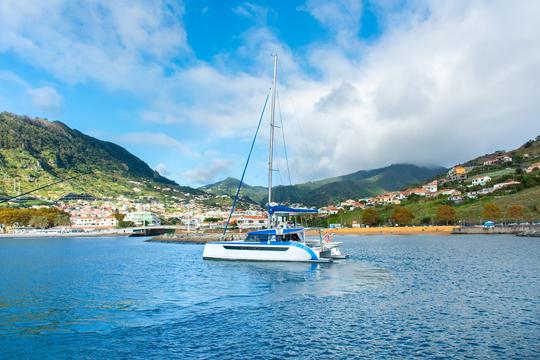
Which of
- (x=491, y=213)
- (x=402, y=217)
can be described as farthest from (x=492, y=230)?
(x=402, y=217)

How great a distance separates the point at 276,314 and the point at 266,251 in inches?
773

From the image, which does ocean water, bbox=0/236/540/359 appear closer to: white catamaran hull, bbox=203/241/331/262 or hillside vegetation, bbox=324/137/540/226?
white catamaran hull, bbox=203/241/331/262

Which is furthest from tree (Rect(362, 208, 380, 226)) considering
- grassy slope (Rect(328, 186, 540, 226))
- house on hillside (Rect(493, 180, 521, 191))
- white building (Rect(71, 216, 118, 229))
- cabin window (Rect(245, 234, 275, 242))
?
white building (Rect(71, 216, 118, 229))

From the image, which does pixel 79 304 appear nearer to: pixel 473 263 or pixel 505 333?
pixel 505 333

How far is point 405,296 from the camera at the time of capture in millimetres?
23250

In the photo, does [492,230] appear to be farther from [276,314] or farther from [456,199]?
[276,314]

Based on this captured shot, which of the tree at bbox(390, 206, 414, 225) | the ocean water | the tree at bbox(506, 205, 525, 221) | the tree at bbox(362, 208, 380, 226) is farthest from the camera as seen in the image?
the tree at bbox(362, 208, 380, 226)

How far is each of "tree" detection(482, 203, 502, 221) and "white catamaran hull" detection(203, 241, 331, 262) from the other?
9058 cm

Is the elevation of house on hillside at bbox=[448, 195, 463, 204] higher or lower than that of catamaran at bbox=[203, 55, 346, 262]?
higher

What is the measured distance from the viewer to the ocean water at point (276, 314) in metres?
14.4

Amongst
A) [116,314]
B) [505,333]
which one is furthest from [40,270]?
[505,333]

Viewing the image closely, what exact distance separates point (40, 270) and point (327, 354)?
34.9 meters

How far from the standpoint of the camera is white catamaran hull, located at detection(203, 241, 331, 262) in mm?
38031

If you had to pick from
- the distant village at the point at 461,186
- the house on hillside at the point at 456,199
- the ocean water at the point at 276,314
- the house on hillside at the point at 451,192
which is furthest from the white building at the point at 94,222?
the ocean water at the point at 276,314
